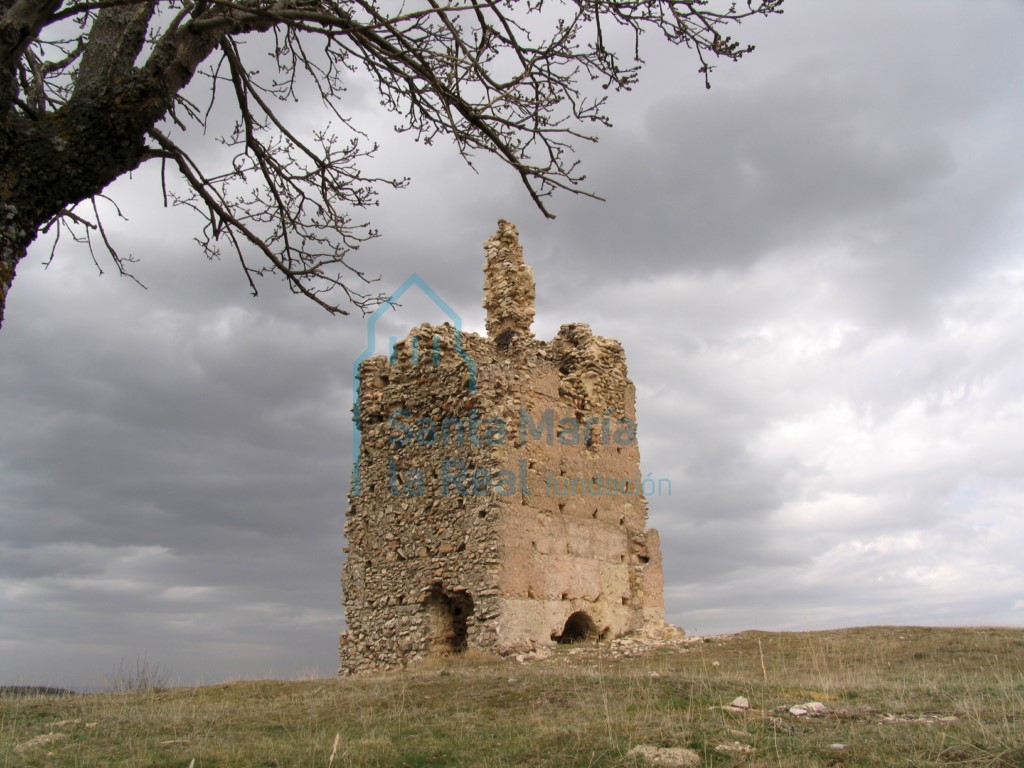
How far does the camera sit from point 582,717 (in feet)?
23.7

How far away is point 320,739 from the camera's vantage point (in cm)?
695

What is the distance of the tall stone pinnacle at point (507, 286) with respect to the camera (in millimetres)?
17000

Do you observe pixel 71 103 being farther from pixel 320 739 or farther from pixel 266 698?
pixel 266 698

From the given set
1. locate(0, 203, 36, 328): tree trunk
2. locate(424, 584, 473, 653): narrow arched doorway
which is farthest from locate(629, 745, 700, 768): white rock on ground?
locate(424, 584, 473, 653): narrow arched doorway

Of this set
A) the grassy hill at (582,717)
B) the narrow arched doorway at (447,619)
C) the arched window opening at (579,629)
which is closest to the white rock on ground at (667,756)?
the grassy hill at (582,717)

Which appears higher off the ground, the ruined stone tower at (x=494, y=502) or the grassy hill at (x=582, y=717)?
the ruined stone tower at (x=494, y=502)

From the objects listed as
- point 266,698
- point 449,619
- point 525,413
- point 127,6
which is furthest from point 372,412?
point 127,6

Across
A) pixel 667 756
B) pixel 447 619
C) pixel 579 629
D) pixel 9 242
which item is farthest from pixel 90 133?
pixel 579 629

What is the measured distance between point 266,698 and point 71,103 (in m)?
7.33

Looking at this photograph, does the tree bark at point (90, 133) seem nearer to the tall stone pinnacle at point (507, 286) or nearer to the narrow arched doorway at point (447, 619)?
the narrow arched doorway at point (447, 619)

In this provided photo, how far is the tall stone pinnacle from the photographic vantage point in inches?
669

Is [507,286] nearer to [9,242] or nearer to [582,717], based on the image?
[582,717]

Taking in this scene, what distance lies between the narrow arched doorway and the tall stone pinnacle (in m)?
5.47

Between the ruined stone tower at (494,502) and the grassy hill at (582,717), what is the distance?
1.83m
